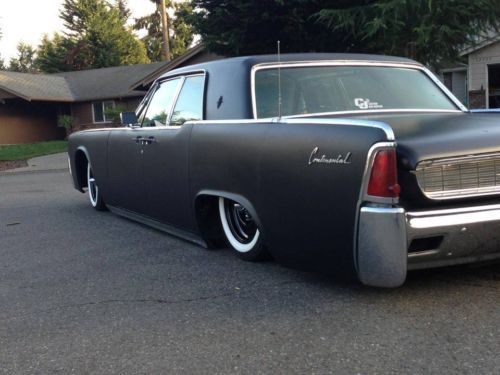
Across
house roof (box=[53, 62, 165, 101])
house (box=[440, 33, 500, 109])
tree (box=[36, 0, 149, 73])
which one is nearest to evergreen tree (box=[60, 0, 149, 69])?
tree (box=[36, 0, 149, 73])

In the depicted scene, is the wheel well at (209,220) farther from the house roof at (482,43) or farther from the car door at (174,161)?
the house roof at (482,43)

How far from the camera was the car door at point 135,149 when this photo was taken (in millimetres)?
5392

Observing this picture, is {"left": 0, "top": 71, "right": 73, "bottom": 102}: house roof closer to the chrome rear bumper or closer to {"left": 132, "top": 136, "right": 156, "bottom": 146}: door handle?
{"left": 132, "top": 136, "right": 156, "bottom": 146}: door handle

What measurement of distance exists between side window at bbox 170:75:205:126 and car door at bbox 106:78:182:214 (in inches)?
6.3

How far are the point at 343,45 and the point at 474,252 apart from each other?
14774mm

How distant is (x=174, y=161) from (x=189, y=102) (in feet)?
1.86

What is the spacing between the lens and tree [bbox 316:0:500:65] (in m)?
13.6

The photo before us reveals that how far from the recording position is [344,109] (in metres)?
4.35

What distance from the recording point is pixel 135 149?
5.51m

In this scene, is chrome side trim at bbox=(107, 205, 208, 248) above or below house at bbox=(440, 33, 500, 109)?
below

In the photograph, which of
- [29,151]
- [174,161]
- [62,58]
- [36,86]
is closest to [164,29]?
[36,86]

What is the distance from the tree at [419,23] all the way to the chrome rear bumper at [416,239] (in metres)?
10.8

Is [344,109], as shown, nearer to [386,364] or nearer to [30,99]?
[386,364]

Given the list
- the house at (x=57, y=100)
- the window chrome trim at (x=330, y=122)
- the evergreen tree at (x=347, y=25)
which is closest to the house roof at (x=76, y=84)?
the house at (x=57, y=100)
